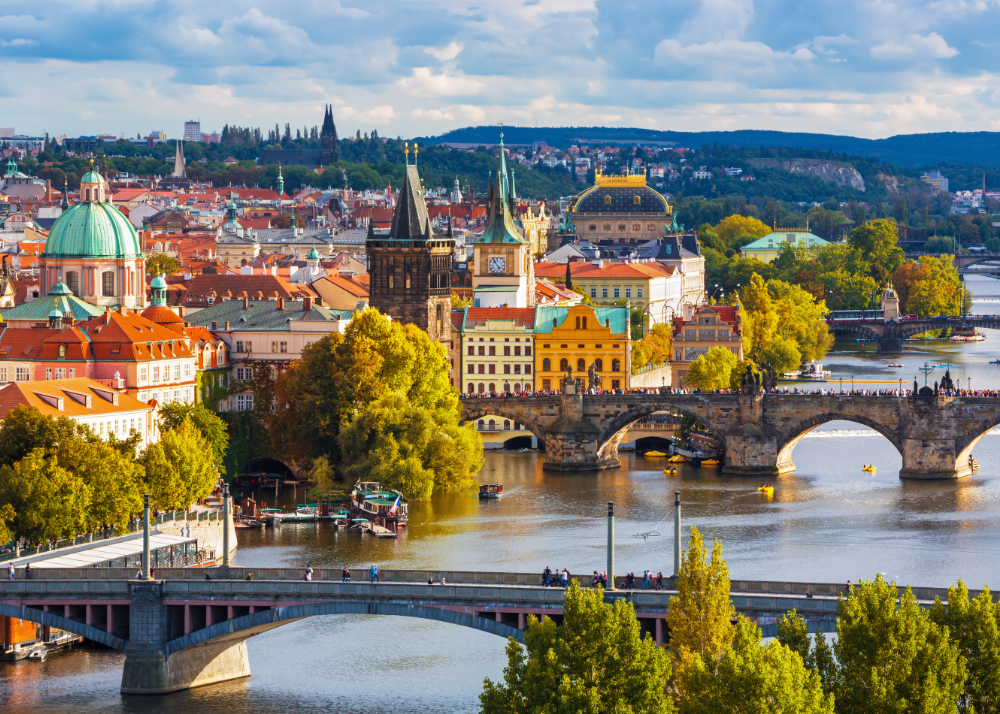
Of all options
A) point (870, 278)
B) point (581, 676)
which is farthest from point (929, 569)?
point (870, 278)

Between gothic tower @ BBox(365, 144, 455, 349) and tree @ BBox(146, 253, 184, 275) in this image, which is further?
tree @ BBox(146, 253, 184, 275)

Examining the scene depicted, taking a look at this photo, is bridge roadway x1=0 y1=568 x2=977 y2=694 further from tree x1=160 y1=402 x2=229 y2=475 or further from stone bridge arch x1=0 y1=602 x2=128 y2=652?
tree x1=160 y1=402 x2=229 y2=475

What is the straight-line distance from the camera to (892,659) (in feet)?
153

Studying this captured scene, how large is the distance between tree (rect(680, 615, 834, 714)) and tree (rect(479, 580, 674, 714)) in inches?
38.3

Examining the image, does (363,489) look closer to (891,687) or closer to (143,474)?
(143,474)

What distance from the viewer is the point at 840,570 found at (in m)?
74.9

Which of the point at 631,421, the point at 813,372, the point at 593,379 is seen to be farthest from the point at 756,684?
the point at 813,372

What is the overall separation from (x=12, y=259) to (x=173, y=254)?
18718mm

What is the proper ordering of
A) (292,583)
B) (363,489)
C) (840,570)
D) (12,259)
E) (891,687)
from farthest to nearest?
(12,259) < (363,489) < (840,570) < (292,583) < (891,687)

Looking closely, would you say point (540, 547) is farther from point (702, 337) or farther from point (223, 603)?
point (702, 337)

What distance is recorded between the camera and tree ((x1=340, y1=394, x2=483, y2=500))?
90938 mm

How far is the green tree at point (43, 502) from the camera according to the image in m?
69.8

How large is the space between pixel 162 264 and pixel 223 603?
9811 centimetres

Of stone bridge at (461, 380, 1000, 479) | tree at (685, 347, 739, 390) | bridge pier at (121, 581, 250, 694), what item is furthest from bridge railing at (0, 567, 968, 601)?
tree at (685, 347, 739, 390)
